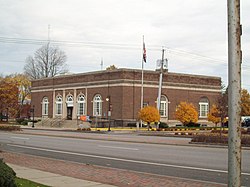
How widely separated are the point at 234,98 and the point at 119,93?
57.0 metres

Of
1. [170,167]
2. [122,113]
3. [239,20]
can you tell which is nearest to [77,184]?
[170,167]

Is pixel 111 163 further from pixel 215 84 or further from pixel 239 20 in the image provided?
pixel 215 84

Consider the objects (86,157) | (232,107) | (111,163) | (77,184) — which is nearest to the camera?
(232,107)

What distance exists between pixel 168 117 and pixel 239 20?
205 ft

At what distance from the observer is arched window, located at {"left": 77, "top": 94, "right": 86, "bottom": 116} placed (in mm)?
70438

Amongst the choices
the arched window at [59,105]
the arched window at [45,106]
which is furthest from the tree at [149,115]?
the arched window at [45,106]

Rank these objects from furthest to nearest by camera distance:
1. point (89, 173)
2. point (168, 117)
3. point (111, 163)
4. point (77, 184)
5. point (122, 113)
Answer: point (168, 117) < point (122, 113) < point (111, 163) < point (89, 173) < point (77, 184)

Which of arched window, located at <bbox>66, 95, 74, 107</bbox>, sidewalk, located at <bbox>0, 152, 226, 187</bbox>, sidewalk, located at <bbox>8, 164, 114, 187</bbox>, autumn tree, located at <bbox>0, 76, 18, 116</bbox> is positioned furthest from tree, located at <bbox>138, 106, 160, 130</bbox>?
sidewalk, located at <bbox>8, 164, 114, 187</bbox>

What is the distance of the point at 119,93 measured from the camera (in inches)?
2467

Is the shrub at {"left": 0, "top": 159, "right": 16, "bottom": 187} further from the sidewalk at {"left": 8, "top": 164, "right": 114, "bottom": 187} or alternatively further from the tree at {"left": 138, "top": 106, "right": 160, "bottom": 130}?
the tree at {"left": 138, "top": 106, "right": 160, "bottom": 130}

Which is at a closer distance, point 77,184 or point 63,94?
point 77,184

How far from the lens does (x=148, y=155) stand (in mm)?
17688

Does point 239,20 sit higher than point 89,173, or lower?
higher

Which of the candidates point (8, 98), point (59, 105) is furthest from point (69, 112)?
point (8, 98)
